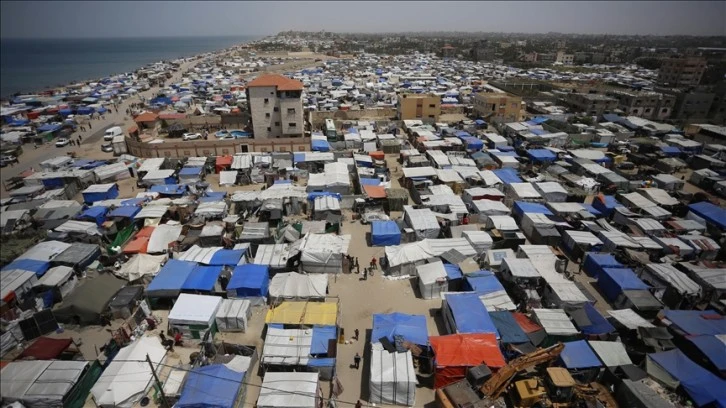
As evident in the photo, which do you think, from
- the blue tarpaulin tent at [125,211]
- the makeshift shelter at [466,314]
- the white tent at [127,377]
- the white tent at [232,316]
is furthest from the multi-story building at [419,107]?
the white tent at [127,377]

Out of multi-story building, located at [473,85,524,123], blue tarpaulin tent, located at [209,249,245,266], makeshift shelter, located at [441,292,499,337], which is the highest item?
multi-story building, located at [473,85,524,123]

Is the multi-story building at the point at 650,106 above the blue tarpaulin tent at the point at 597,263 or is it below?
above

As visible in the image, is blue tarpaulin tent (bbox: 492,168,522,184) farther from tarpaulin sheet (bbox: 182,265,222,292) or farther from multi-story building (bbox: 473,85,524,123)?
tarpaulin sheet (bbox: 182,265,222,292)

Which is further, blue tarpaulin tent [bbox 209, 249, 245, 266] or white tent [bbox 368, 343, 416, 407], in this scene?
blue tarpaulin tent [bbox 209, 249, 245, 266]

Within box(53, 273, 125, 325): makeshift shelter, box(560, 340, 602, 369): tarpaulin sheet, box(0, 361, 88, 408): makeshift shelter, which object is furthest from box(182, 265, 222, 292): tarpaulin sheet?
box(560, 340, 602, 369): tarpaulin sheet

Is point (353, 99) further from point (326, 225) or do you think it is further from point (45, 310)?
point (45, 310)

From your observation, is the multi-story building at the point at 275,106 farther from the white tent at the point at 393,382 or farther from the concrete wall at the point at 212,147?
the white tent at the point at 393,382

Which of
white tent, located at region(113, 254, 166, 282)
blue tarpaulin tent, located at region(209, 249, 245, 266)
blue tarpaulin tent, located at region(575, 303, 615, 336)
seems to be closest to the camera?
blue tarpaulin tent, located at region(575, 303, 615, 336)
